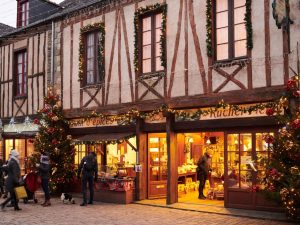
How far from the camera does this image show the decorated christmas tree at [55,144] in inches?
533

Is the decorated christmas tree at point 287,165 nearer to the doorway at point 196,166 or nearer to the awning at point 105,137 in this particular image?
the doorway at point 196,166

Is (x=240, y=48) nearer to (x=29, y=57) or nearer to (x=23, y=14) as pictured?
(x=29, y=57)

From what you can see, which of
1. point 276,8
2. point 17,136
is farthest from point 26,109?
point 276,8

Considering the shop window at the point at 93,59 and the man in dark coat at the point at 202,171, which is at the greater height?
the shop window at the point at 93,59

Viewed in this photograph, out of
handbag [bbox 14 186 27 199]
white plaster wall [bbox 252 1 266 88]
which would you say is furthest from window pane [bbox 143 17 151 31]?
handbag [bbox 14 186 27 199]

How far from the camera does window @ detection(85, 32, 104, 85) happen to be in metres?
13.3

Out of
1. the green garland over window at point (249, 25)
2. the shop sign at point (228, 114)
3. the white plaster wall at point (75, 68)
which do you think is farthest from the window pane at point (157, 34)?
the white plaster wall at point (75, 68)

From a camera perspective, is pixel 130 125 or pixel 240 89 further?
pixel 130 125

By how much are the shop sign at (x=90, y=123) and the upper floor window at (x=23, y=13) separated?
5.20 metres

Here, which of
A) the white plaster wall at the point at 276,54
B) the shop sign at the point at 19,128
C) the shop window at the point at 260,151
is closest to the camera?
the white plaster wall at the point at 276,54

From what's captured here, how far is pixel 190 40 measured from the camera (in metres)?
10.9

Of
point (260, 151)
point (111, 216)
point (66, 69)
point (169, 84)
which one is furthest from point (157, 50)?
point (111, 216)

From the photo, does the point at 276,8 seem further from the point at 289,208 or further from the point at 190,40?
the point at 289,208

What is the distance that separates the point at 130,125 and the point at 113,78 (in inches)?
57.7
